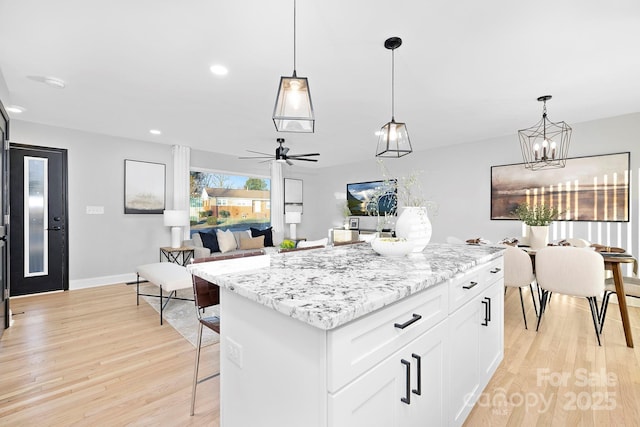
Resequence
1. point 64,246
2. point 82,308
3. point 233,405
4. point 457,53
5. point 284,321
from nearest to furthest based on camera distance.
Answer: point 284,321, point 233,405, point 457,53, point 82,308, point 64,246

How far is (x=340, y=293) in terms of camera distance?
94cm

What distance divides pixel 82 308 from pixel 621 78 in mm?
6278

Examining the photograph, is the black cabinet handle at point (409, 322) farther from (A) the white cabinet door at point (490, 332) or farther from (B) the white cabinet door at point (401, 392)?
(A) the white cabinet door at point (490, 332)

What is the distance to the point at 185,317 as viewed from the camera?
3.18 meters

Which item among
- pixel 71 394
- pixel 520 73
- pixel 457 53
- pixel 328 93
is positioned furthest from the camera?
pixel 328 93

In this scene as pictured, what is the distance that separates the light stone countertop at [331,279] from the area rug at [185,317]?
1563mm

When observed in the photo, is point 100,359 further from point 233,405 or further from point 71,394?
point 233,405

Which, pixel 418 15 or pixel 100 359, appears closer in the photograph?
pixel 418 15

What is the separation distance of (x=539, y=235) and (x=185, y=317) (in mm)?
3962

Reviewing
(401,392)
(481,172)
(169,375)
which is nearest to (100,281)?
(169,375)

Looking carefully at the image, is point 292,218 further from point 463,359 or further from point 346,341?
point 346,341

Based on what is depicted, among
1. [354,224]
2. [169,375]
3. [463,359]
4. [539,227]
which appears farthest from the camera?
[354,224]

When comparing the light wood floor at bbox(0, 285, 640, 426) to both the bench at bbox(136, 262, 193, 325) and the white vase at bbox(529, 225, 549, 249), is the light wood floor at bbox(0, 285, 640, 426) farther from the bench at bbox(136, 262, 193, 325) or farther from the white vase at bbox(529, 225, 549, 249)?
the white vase at bbox(529, 225, 549, 249)

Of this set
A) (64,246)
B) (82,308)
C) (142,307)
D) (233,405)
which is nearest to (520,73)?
(233,405)
